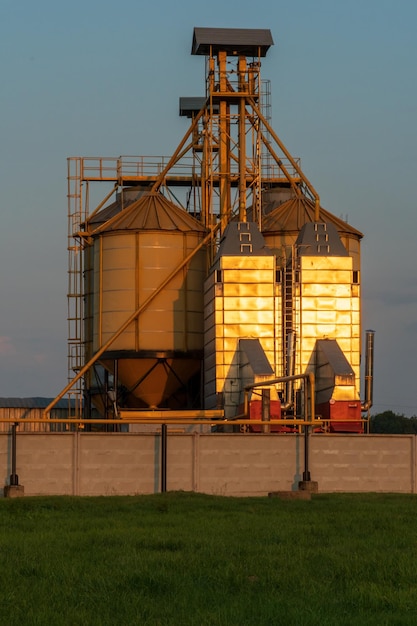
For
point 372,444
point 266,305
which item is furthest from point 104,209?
point 372,444

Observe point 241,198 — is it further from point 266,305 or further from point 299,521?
point 299,521

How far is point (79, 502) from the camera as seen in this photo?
30.2 meters

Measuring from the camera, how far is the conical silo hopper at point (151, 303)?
205 feet

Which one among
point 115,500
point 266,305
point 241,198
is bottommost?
point 115,500

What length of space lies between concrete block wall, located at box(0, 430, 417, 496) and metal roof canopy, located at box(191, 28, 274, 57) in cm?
3136

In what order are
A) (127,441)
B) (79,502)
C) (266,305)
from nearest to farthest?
(79,502), (127,441), (266,305)

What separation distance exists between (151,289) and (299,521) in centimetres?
3844

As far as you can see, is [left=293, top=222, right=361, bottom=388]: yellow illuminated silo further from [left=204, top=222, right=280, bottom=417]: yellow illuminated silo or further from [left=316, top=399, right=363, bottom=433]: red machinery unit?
[left=316, top=399, right=363, bottom=433]: red machinery unit

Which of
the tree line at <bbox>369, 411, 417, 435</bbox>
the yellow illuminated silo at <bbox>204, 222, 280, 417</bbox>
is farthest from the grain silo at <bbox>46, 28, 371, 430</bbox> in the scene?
the tree line at <bbox>369, 411, 417, 435</bbox>

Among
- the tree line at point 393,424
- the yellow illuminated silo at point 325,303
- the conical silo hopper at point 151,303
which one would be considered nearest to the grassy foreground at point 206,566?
the yellow illuminated silo at point 325,303

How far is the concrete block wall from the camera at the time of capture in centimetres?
3697

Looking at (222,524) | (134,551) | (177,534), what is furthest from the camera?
(222,524)

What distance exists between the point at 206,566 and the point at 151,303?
4471 cm

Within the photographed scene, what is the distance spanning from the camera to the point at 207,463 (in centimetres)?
3797
